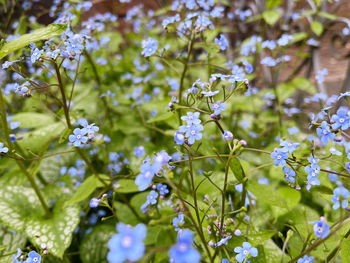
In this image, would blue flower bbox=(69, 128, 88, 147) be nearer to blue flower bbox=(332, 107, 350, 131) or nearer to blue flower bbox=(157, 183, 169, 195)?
blue flower bbox=(157, 183, 169, 195)

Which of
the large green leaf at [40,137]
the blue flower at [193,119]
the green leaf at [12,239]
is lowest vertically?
the green leaf at [12,239]

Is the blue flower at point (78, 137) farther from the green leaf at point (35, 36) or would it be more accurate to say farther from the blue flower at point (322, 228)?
the blue flower at point (322, 228)

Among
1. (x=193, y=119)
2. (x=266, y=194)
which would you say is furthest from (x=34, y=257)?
(x=266, y=194)

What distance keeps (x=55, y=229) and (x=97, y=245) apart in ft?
1.14

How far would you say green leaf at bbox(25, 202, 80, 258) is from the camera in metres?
1.74

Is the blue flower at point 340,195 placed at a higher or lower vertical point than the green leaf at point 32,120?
higher

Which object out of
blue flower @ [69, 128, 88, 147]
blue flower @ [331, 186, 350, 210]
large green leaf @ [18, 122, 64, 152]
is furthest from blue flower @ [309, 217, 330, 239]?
large green leaf @ [18, 122, 64, 152]

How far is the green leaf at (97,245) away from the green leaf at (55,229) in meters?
0.26

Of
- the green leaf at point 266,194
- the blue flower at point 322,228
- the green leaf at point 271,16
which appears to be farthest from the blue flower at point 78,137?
the green leaf at point 271,16

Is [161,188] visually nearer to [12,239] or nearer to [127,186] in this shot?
[127,186]

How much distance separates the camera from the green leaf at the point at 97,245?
80.9 inches

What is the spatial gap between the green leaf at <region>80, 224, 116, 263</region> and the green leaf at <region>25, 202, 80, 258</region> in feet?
0.84

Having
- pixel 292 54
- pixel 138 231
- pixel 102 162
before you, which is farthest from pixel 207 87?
pixel 292 54

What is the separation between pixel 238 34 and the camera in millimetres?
4414
